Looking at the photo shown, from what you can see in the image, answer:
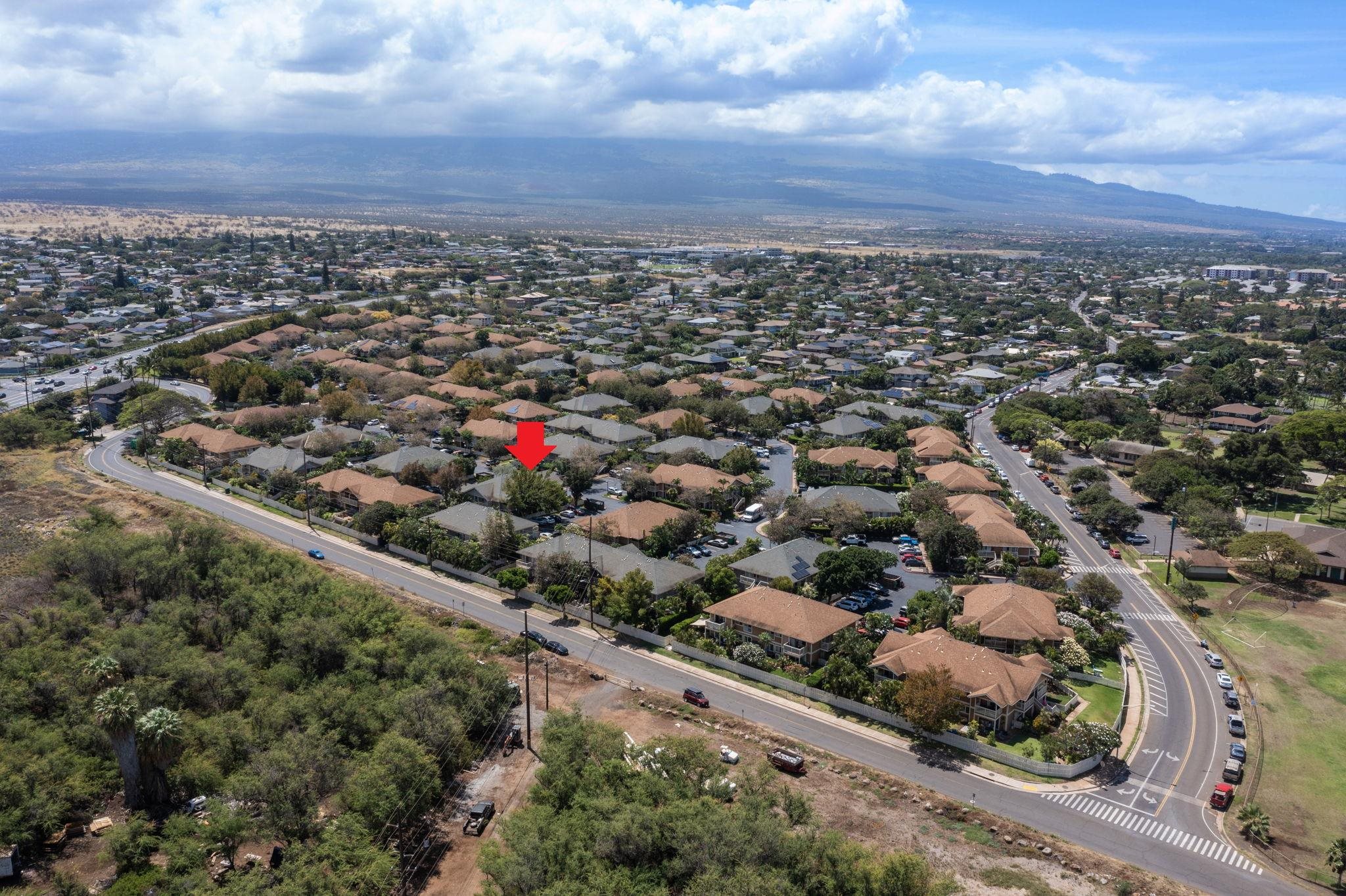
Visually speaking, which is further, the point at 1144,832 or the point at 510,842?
the point at 1144,832

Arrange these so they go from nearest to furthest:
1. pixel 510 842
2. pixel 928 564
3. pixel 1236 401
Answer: pixel 510 842, pixel 928 564, pixel 1236 401

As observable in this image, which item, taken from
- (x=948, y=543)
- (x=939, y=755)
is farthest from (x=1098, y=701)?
(x=948, y=543)

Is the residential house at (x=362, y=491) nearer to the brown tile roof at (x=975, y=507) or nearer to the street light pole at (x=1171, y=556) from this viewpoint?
the brown tile roof at (x=975, y=507)

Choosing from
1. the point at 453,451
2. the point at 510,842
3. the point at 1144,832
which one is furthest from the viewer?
the point at 453,451

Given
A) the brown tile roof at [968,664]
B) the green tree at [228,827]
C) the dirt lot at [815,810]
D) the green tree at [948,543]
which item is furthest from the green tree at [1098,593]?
the green tree at [228,827]

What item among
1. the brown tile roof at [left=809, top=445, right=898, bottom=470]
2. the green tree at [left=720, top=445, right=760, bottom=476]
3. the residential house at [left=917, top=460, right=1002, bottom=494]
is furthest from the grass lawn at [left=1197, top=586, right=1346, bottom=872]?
the green tree at [left=720, top=445, right=760, bottom=476]

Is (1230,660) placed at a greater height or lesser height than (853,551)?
lesser

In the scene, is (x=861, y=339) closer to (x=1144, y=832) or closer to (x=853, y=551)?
(x=853, y=551)

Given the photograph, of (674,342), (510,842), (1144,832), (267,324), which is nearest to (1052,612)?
(1144,832)
